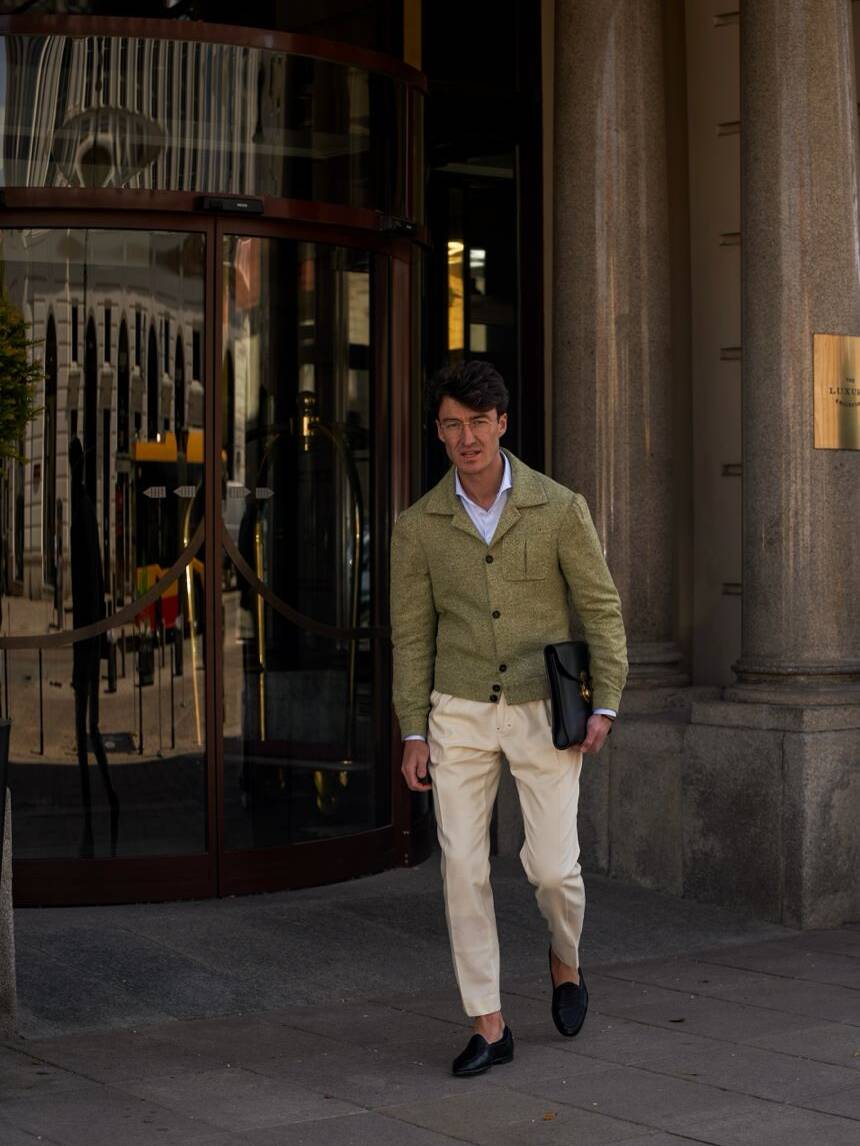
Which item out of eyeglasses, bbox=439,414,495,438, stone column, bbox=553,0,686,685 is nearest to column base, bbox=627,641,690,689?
stone column, bbox=553,0,686,685

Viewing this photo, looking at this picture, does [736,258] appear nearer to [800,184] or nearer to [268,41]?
[800,184]

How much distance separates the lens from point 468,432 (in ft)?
19.3

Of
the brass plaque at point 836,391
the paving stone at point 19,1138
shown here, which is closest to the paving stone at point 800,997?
the brass plaque at point 836,391

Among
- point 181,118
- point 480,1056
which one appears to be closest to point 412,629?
point 480,1056

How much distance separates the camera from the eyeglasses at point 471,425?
5871 millimetres

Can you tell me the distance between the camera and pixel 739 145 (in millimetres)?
9797

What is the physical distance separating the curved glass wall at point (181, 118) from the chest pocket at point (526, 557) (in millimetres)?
3086

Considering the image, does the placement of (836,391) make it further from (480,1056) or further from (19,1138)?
(19,1138)

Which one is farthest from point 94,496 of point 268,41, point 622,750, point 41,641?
point 622,750

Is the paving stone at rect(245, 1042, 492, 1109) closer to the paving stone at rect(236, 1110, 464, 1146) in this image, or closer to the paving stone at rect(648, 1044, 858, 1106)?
the paving stone at rect(236, 1110, 464, 1146)

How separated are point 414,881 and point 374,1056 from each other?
2804 mm

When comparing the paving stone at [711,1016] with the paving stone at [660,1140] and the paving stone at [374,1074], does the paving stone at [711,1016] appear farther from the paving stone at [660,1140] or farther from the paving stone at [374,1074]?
the paving stone at [660,1140]

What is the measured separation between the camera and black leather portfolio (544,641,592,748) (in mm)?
5883

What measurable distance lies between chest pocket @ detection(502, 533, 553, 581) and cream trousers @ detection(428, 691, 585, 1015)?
373 millimetres
